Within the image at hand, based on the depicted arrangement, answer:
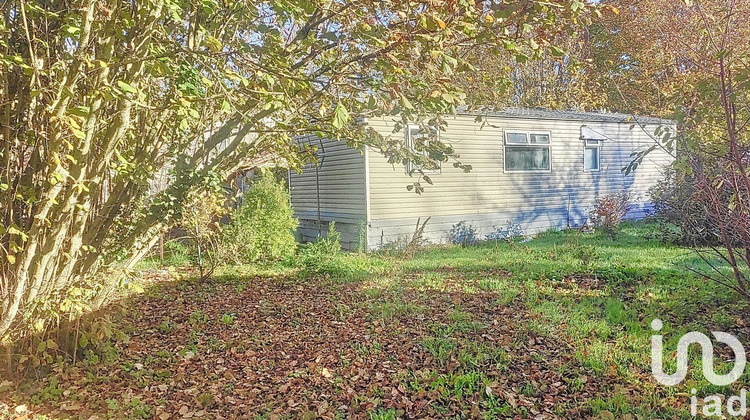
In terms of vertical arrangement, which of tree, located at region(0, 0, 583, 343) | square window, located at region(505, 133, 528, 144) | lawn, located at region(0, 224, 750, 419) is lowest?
lawn, located at region(0, 224, 750, 419)

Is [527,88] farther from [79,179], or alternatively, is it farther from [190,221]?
[79,179]

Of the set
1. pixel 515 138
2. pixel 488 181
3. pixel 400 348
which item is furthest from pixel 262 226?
pixel 515 138

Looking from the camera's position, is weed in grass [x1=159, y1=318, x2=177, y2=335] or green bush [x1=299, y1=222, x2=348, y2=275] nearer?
weed in grass [x1=159, y1=318, x2=177, y2=335]

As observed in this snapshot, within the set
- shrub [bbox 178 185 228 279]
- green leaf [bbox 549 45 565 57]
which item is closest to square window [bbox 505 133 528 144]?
shrub [bbox 178 185 228 279]

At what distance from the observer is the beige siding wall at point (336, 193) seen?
9.02 m

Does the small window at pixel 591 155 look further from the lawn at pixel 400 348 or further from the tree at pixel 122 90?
the tree at pixel 122 90

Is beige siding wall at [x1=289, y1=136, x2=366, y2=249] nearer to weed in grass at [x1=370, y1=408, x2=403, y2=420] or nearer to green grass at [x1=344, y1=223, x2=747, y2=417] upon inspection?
green grass at [x1=344, y1=223, x2=747, y2=417]

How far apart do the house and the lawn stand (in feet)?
9.48

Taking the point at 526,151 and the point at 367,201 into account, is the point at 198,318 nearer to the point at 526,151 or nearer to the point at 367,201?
the point at 367,201

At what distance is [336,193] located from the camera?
9.86 meters

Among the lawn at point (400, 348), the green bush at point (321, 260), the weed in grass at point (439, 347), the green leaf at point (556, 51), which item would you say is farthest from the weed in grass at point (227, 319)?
the green leaf at point (556, 51)

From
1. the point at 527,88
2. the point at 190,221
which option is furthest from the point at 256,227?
the point at 527,88

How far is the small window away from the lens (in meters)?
11.8

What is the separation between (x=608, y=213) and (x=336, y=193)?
21.5 ft
